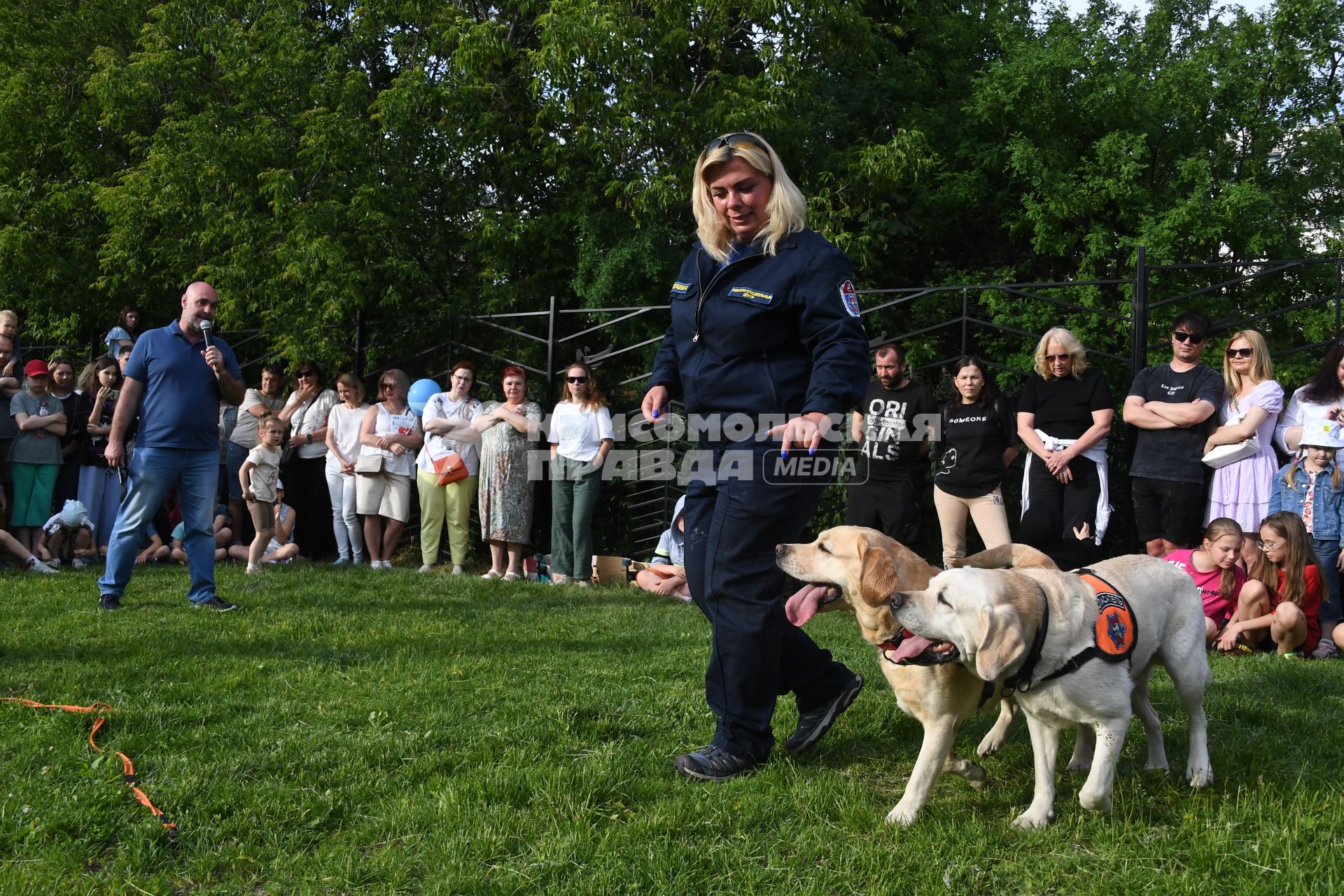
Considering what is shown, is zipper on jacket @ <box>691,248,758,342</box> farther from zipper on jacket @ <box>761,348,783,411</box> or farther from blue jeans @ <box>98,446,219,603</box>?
blue jeans @ <box>98,446,219,603</box>

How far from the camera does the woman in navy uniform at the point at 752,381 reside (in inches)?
141

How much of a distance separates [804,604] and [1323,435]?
514cm

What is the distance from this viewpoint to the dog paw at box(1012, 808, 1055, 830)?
3.32 meters

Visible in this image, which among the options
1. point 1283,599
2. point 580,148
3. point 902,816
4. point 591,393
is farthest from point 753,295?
point 580,148

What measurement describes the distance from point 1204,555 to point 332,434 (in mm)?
7820

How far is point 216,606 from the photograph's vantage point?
7242mm

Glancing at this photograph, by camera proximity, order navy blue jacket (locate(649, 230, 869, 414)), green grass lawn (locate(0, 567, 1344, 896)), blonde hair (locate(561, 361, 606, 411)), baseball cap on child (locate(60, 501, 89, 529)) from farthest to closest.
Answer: blonde hair (locate(561, 361, 606, 411)) < baseball cap on child (locate(60, 501, 89, 529)) < navy blue jacket (locate(649, 230, 869, 414)) < green grass lawn (locate(0, 567, 1344, 896))

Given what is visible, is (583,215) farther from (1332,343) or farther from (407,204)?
(1332,343)

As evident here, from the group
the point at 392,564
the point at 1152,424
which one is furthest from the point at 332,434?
the point at 1152,424

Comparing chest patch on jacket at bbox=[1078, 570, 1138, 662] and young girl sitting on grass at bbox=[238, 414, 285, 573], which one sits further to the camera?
young girl sitting on grass at bbox=[238, 414, 285, 573]

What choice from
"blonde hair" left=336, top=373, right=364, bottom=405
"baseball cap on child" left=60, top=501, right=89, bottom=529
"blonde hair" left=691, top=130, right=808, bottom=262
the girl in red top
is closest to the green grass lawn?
the girl in red top

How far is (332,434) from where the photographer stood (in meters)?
10.5

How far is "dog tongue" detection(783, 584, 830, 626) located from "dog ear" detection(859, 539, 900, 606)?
19 centimetres

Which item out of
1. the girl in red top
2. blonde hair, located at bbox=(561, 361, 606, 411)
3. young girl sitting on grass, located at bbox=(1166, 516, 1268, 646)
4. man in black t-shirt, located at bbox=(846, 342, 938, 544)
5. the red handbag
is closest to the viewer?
the girl in red top
